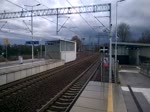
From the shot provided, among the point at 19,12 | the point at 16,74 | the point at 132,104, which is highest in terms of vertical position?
the point at 19,12

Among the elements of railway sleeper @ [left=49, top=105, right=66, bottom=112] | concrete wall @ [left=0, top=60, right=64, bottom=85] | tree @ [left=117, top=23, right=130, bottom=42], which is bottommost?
railway sleeper @ [left=49, top=105, right=66, bottom=112]

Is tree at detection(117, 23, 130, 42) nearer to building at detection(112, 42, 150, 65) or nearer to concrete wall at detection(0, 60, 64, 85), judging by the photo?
building at detection(112, 42, 150, 65)

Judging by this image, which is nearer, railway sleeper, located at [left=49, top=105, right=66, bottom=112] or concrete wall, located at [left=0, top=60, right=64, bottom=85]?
railway sleeper, located at [left=49, top=105, right=66, bottom=112]

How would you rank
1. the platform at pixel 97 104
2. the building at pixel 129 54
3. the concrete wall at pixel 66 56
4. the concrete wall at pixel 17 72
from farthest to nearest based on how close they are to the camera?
the building at pixel 129 54 < the concrete wall at pixel 66 56 < the concrete wall at pixel 17 72 < the platform at pixel 97 104

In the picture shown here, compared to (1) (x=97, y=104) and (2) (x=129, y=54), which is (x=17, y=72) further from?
(2) (x=129, y=54)

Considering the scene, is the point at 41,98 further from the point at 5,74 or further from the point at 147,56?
the point at 147,56

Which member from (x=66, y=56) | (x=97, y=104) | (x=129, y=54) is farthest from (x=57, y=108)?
(x=129, y=54)

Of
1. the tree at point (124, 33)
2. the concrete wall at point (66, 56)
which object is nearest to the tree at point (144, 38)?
the tree at point (124, 33)

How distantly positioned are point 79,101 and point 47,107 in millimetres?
1887

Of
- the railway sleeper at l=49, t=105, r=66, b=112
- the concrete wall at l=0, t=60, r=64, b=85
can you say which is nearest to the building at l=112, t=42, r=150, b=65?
the concrete wall at l=0, t=60, r=64, b=85

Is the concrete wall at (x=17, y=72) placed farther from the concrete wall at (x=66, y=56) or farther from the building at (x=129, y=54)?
the building at (x=129, y=54)

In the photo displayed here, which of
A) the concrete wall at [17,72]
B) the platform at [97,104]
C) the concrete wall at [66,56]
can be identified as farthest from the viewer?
the concrete wall at [66,56]

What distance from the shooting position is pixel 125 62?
48031 millimetres

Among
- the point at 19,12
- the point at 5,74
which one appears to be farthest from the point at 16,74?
the point at 19,12
